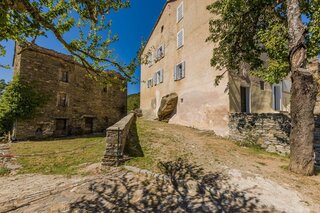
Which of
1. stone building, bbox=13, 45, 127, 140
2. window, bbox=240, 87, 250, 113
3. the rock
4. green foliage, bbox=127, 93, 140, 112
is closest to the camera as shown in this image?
window, bbox=240, 87, 250, 113

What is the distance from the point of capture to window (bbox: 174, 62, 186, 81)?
1386 cm

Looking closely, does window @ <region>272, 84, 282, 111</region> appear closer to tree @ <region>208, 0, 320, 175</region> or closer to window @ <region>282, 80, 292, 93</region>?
window @ <region>282, 80, 292, 93</region>

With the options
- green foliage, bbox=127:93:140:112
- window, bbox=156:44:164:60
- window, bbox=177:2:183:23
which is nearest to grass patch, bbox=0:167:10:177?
window, bbox=156:44:164:60

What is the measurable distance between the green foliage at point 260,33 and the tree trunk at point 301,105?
68cm

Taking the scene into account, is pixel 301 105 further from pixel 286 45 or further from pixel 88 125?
pixel 88 125

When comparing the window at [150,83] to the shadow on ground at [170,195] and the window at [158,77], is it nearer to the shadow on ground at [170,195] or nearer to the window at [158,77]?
the window at [158,77]

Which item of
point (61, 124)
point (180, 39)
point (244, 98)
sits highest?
point (180, 39)

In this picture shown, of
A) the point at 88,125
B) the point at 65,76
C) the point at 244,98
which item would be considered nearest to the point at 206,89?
the point at 244,98

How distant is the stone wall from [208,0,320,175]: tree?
2.01 meters

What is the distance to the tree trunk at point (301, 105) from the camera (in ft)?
17.1

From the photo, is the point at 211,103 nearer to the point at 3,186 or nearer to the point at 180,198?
the point at 180,198

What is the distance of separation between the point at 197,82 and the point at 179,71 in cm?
284

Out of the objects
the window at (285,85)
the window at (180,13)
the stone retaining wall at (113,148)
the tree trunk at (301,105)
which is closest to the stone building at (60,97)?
the stone retaining wall at (113,148)

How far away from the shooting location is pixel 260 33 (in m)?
6.79
